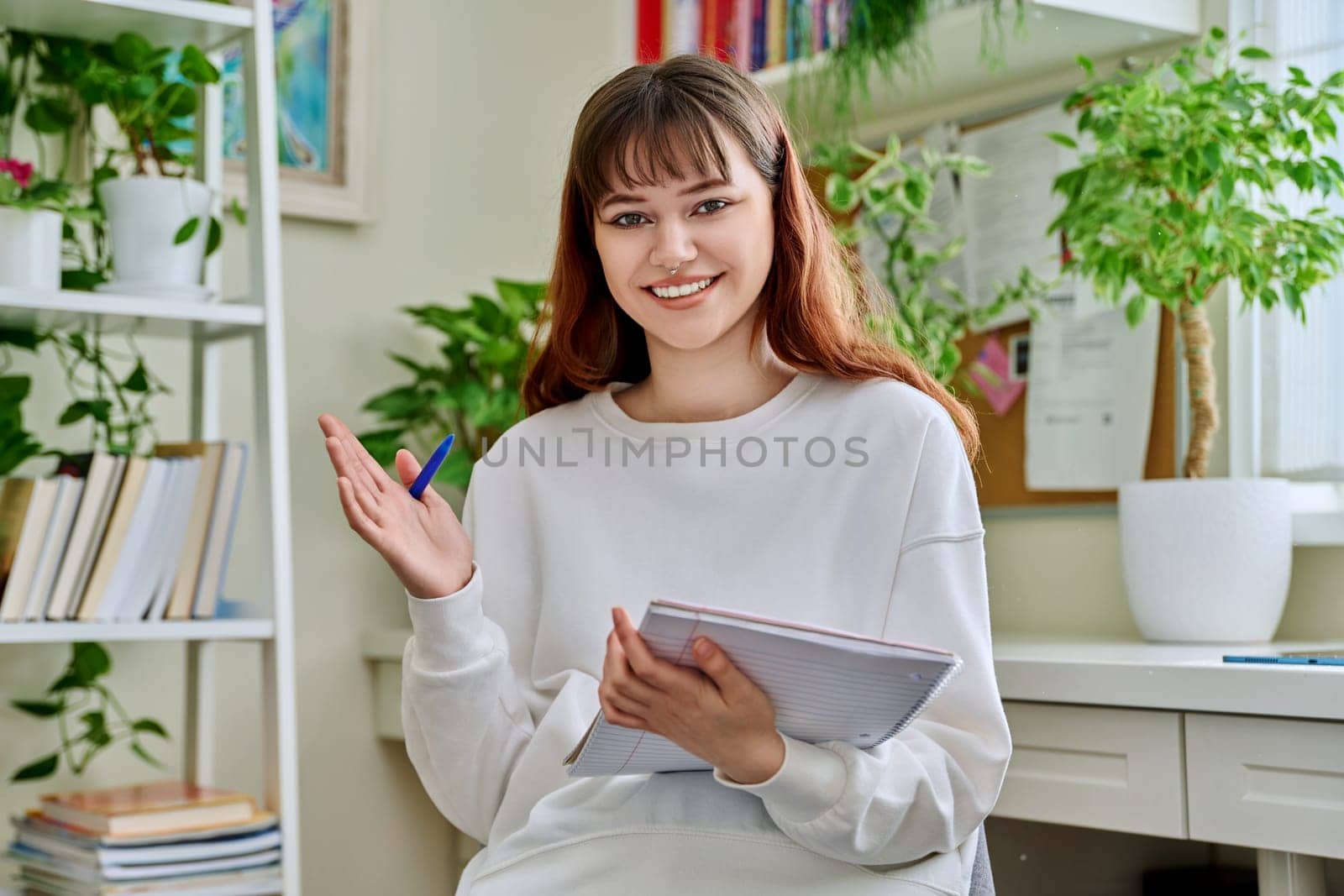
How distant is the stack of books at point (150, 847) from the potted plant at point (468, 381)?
0.67 meters

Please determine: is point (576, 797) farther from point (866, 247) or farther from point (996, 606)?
point (866, 247)

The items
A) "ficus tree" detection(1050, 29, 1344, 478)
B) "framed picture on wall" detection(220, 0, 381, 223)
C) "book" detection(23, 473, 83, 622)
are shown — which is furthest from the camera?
"framed picture on wall" detection(220, 0, 381, 223)

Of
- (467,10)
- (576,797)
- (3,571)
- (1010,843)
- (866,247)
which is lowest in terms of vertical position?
(1010,843)

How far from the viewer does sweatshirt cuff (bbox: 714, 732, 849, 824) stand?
87cm

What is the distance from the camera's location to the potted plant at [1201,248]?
4.97 feet

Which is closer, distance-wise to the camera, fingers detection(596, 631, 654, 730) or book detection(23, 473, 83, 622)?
fingers detection(596, 631, 654, 730)

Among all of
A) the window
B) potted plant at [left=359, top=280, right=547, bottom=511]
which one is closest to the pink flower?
potted plant at [left=359, top=280, right=547, bottom=511]

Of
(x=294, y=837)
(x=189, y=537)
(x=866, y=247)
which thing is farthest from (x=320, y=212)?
(x=294, y=837)

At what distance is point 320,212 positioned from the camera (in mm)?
2268

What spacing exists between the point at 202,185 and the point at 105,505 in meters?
0.41

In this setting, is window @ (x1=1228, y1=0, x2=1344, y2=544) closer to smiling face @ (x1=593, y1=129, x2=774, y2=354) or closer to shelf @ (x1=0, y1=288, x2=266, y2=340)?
smiling face @ (x1=593, y1=129, x2=774, y2=354)

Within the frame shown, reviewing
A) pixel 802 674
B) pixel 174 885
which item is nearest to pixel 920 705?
pixel 802 674

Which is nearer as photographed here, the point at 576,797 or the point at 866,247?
the point at 576,797

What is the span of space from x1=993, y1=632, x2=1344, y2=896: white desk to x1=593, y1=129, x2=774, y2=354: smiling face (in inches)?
23.2
